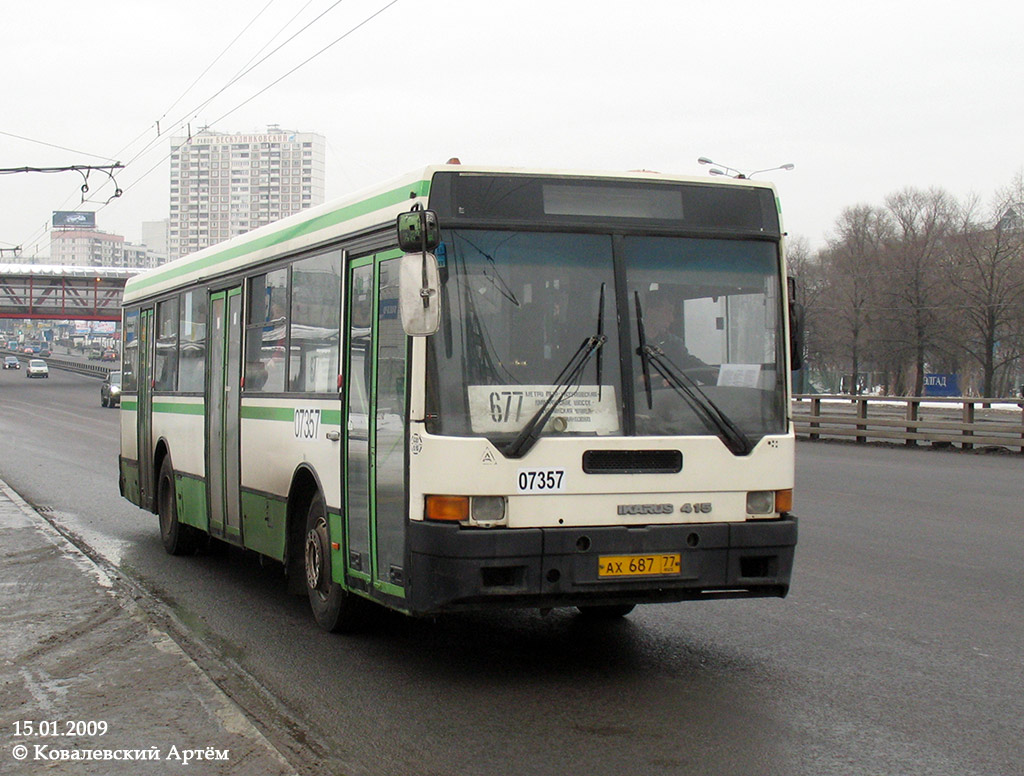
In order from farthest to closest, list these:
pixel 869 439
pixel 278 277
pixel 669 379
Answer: pixel 869 439 < pixel 278 277 < pixel 669 379

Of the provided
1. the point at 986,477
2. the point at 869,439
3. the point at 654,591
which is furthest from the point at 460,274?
the point at 869,439

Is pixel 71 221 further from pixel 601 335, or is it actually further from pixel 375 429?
pixel 601 335

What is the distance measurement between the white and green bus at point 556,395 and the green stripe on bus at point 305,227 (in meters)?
0.03

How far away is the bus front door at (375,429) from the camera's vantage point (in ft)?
22.0

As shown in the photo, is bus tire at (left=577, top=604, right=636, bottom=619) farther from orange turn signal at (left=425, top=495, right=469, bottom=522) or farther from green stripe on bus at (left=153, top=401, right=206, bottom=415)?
green stripe on bus at (left=153, top=401, right=206, bottom=415)

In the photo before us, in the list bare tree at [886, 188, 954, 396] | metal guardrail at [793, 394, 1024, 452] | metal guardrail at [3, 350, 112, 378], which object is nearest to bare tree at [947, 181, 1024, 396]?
bare tree at [886, 188, 954, 396]

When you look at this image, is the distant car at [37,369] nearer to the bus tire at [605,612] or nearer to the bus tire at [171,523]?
the bus tire at [171,523]

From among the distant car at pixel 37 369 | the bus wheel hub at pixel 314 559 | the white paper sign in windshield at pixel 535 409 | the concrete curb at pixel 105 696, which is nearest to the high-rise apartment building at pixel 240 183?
the distant car at pixel 37 369

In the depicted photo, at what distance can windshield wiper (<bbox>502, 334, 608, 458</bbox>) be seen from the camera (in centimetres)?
643

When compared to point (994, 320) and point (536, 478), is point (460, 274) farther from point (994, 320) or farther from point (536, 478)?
point (994, 320)

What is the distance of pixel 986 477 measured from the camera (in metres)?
19.6

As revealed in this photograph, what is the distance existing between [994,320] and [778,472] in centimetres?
6546

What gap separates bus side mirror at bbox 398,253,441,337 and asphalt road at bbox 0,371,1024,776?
1.81 m

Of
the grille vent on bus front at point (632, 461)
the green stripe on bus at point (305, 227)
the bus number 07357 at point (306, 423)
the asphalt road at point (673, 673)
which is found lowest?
the asphalt road at point (673, 673)
